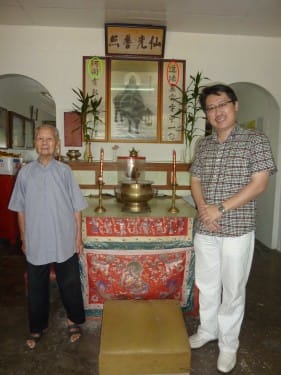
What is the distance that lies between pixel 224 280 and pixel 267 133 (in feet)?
8.80

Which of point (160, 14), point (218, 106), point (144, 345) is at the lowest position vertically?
point (144, 345)

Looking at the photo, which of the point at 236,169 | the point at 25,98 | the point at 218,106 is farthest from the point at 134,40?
the point at 25,98

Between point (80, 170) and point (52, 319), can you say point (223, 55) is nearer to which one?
point (80, 170)

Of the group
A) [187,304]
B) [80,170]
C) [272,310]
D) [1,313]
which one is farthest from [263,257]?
[1,313]

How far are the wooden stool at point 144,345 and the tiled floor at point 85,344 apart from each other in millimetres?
268

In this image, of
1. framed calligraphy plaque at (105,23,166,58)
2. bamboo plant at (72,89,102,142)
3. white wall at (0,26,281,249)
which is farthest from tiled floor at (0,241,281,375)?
framed calligraphy plaque at (105,23,166,58)

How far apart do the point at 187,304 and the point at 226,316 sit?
535 mm

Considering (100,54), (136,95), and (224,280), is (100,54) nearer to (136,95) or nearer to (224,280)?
(136,95)

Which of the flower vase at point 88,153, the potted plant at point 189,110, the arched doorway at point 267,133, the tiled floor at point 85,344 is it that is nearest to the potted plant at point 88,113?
the flower vase at point 88,153

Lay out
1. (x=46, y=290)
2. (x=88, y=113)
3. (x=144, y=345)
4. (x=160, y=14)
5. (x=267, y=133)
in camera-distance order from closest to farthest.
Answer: (x=144, y=345), (x=46, y=290), (x=160, y=14), (x=88, y=113), (x=267, y=133)

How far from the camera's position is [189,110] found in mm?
3316

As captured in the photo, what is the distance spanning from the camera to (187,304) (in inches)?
80.5

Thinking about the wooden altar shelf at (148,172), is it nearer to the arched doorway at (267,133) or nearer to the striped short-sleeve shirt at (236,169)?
the arched doorway at (267,133)

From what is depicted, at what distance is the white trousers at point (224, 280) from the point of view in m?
1.47
